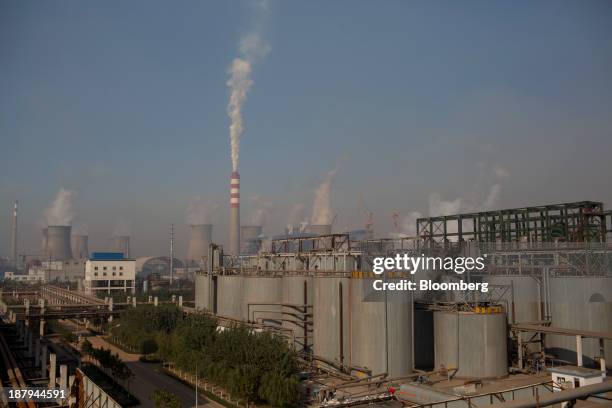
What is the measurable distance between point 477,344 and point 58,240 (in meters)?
132

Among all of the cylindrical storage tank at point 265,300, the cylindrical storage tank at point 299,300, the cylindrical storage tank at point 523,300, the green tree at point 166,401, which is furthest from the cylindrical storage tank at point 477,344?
the green tree at point 166,401

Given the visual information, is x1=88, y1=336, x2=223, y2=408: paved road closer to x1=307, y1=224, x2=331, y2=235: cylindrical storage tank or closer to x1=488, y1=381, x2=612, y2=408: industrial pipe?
x1=488, y1=381, x2=612, y2=408: industrial pipe

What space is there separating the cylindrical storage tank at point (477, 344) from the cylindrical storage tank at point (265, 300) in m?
12.6

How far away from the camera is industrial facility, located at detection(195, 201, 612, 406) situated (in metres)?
28.7

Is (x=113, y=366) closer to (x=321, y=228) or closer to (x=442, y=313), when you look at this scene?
(x=442, y=313)

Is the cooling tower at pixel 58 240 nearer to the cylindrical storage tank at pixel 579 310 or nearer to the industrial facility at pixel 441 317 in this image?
the industrial facility at pixel 441 317

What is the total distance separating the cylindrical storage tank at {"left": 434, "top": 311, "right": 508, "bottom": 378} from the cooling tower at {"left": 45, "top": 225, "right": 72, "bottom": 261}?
128 metres

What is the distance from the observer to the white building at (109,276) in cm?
9012

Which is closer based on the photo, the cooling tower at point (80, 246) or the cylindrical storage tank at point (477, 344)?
the cylindrical storage tank at point (477, 344)

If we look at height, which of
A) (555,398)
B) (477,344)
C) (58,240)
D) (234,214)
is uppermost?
(234,214)

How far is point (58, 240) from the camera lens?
137750mm

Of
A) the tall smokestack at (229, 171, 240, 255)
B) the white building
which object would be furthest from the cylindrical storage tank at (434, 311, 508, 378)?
the tall smokestack at (229, 171, 240, 255)

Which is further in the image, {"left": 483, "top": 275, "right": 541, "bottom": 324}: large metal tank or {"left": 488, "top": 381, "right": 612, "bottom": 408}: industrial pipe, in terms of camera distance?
{"left": 483, "top": 275, "right": 541, "bottom": 324}: large metal tank

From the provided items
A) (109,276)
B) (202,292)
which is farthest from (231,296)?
(109,276)
